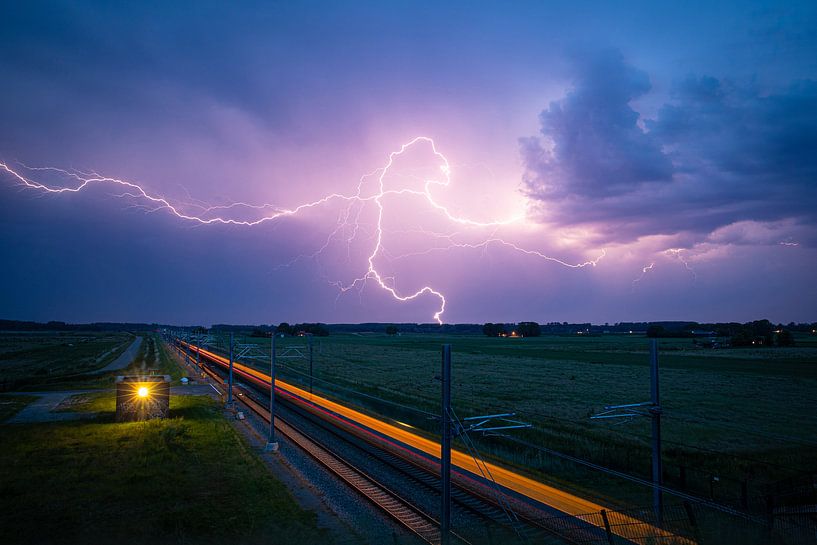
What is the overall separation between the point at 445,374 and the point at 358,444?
13707mm

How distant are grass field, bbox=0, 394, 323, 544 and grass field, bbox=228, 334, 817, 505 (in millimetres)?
10235

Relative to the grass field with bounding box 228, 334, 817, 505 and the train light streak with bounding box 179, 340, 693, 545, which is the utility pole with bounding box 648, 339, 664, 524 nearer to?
the train light streak with bounding box 179, 340, 693, 545

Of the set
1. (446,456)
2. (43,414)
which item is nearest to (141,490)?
(446,456)

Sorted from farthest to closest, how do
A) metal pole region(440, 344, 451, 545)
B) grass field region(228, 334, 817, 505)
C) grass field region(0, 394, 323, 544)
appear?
1. grass field region(228, 334, 817, 505)
2. grass field region(0, 394, 323, 544)
3. metal pole region(440, 344, 451, 545)

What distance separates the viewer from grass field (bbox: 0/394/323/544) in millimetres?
13922

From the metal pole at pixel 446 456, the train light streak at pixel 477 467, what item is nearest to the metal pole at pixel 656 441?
the train light streak at pixel 477 467

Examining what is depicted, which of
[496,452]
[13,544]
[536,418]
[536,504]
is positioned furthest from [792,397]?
[13,544]

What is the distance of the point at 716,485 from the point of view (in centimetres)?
1812

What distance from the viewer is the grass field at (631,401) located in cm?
1970

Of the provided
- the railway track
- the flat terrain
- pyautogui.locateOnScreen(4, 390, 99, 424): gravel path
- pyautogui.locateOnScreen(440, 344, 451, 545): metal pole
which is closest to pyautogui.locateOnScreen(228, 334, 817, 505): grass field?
the railway track

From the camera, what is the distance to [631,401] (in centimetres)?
3791

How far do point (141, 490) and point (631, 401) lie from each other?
33775mm

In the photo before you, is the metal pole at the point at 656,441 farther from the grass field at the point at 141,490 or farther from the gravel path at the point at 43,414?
the gravel path at the point at 43,414

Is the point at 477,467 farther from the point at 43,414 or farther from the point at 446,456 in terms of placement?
the point at 43,414
